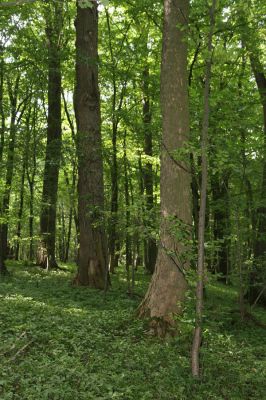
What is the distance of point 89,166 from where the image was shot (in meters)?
11.4

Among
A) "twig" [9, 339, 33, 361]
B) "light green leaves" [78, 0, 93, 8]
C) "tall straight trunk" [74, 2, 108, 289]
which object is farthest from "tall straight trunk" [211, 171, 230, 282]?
"light green leaves" [78, 0, 93, 8]

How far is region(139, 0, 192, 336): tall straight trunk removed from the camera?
6.30m

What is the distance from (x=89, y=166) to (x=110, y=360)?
7.12 meters

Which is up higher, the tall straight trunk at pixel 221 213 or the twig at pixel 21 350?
the tall straight trunk at pixel 221 213

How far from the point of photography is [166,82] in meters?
6.54

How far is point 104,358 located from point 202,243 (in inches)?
84.4

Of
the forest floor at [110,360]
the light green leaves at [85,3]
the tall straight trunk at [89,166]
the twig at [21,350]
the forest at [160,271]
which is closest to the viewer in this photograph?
the light green leaves at [85,3]

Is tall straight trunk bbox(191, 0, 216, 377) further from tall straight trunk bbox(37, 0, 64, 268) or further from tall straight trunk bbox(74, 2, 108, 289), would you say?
tall straight trunk bbox(37, 0, 64, 268)

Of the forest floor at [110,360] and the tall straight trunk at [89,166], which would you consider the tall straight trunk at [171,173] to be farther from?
the tall straight trunk at [89,166]

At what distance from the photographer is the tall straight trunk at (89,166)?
11336mm

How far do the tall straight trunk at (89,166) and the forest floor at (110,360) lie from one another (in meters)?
3.58

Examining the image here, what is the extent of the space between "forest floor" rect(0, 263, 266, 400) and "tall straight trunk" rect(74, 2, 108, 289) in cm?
358

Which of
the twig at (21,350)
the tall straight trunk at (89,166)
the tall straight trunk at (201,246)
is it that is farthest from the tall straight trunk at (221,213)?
the twig at (21,350)

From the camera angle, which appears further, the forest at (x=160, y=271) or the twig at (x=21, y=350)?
the twig at (x=21, y=350)
